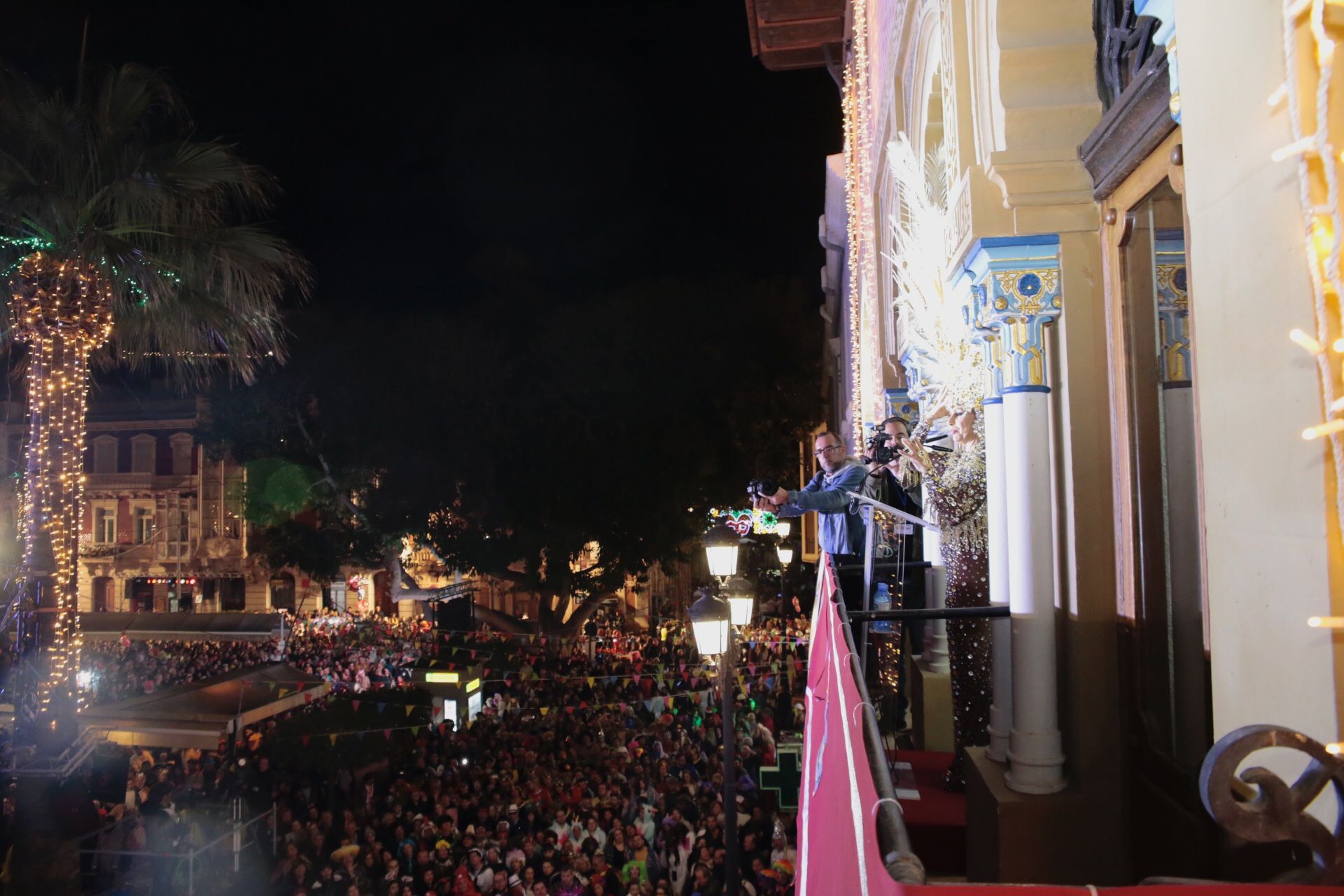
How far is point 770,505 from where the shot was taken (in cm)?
579

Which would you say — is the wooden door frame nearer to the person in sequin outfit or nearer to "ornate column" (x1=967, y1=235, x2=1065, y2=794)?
"ornate column" (x1=967, y1=235, x2=1065, y2=794)

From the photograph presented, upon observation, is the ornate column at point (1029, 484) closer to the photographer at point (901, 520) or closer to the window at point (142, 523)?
the photographer at point (901, 520)

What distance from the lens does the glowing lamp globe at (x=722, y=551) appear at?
7.63 metres

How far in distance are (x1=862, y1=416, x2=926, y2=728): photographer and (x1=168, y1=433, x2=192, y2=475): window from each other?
127 feet

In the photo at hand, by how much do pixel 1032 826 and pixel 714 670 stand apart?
13.3m

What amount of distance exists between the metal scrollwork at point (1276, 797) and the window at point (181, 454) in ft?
147

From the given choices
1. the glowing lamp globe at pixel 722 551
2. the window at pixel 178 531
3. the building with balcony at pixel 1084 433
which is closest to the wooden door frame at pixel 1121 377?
the building with balcony at pixel 1084 433

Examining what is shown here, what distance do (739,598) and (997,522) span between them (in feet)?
9.99

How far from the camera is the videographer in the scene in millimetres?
6086

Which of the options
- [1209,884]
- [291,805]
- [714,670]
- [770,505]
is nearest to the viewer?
[1209,884]

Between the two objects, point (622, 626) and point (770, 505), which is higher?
point (770, 505)

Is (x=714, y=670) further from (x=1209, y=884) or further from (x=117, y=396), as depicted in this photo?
(x=117, y=396)

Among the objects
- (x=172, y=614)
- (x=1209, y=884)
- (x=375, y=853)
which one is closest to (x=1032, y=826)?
(x=1209, y=884)

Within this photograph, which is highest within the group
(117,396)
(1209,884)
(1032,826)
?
(117,396)
